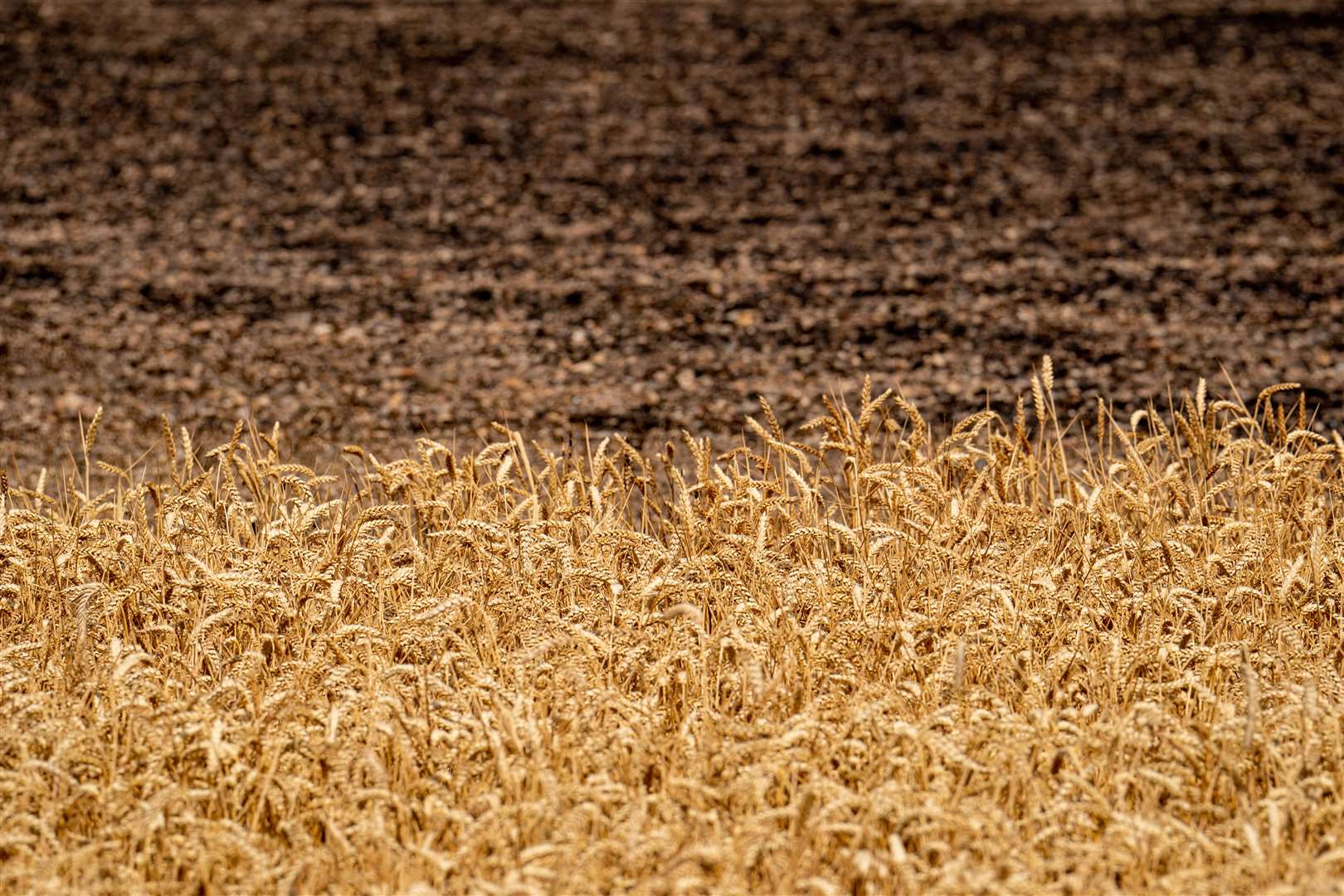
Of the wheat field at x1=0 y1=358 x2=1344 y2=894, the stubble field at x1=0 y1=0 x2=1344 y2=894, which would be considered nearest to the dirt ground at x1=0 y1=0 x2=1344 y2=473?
the stubble field at x1=0 y1=0 x2=1344 y2=894

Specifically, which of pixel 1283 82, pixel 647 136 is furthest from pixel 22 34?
pixel 1283 82

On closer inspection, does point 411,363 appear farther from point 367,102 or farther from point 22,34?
point 22,34

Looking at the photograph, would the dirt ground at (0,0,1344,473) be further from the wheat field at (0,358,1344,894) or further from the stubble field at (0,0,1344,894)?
the wheat field at (0,358,1344,894)

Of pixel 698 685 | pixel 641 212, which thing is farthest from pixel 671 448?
pixel 641 212

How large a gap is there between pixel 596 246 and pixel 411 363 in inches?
40.6

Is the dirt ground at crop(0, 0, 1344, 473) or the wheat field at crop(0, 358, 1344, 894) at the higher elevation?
the dirt ground at crop(0, 0, 1344, 473)

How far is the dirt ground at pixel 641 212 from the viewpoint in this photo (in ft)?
13.0

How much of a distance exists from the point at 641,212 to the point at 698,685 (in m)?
3.12

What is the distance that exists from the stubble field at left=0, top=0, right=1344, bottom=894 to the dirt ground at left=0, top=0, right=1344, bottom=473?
0.09 ft

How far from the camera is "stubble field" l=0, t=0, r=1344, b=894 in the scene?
1913 mm

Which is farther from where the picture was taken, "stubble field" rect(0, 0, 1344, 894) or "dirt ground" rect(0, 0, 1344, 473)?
"dirt ground" rect(0, 0, 1344, 473)

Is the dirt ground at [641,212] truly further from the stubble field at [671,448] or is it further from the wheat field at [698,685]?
the wheat field at [698,685]

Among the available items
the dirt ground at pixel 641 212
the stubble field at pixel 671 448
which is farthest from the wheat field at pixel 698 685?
the dirt ground at pixel 641 212

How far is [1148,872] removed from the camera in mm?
1781
